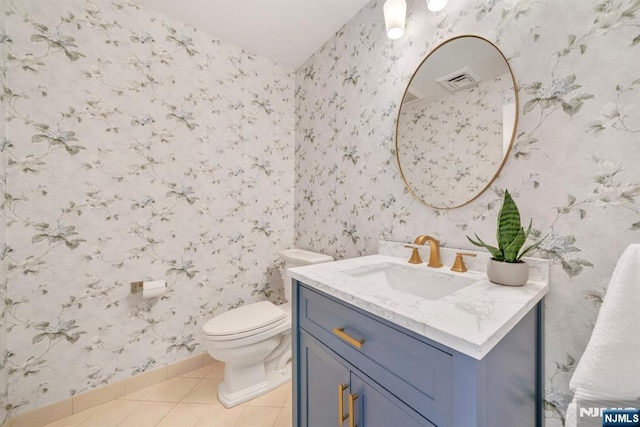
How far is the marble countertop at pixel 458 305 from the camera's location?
1.64ft

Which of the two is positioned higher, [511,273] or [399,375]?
[511,273]

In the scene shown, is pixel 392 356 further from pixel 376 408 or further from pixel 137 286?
pixel 137 286

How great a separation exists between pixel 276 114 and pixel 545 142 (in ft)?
6.06

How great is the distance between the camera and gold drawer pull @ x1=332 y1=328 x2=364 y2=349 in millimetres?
718

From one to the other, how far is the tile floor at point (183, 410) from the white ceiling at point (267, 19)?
2.38 m

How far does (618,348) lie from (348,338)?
2.10 feet

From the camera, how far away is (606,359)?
1.88ft

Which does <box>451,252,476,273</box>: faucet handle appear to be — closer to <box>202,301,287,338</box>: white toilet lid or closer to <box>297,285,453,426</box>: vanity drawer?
<box>297,285,453,426</box>: vanity drawer

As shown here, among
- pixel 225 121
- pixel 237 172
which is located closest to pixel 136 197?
pixel 237 172

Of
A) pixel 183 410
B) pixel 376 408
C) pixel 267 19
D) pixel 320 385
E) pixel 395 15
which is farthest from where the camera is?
pixel 267 19

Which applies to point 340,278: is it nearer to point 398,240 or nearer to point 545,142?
point 398,240

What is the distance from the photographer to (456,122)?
1.09 metres

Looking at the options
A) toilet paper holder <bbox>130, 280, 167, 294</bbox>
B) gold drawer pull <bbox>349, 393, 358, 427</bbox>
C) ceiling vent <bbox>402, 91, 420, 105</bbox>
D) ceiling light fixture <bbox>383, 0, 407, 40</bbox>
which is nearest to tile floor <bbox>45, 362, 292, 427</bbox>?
toilet paper holder <bbox>130, 280, 167, 294</bbox>

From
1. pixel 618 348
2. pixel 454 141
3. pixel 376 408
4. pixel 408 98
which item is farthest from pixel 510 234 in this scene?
pixel 408 98
